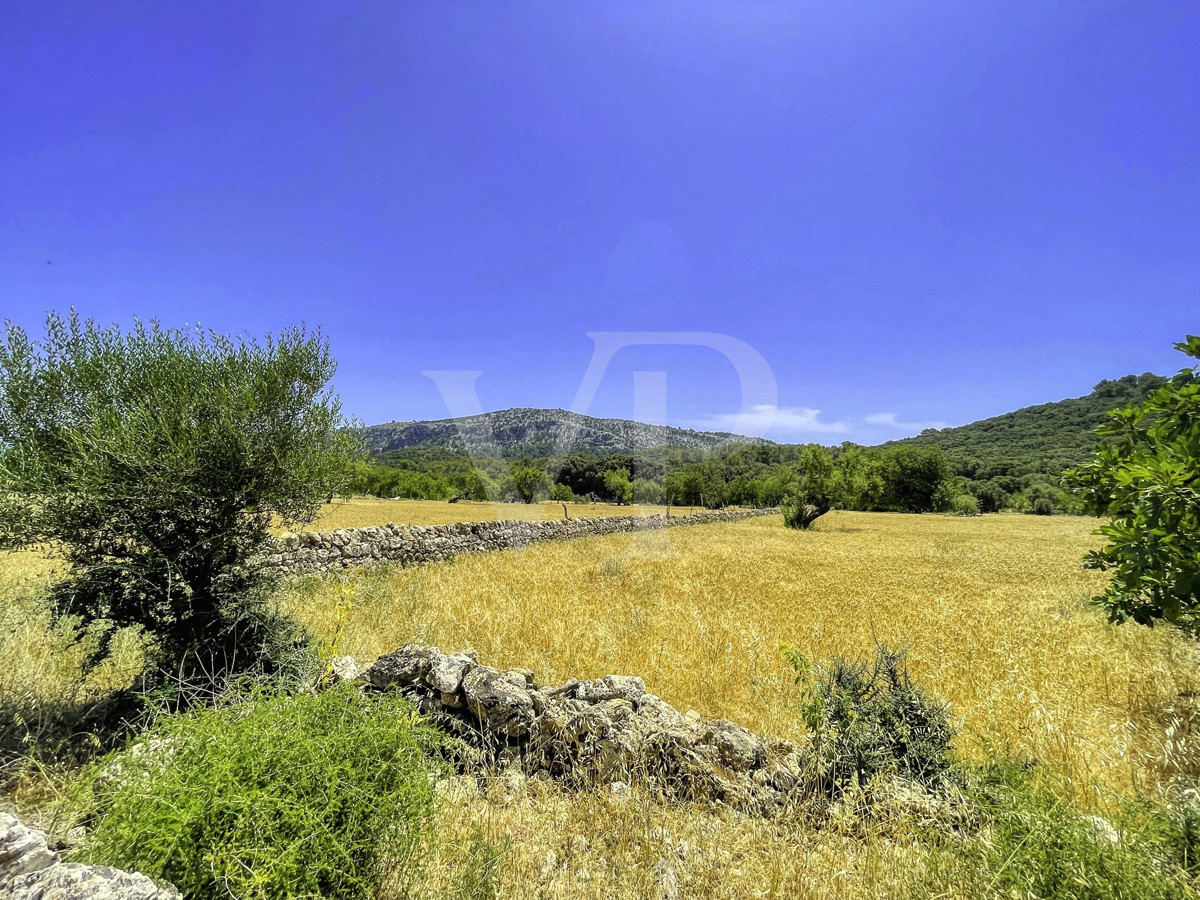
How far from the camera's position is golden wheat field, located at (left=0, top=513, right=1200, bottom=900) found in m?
2.91

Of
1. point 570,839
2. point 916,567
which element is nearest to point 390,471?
point 916,567

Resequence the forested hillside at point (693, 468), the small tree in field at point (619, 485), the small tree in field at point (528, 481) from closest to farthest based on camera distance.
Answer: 1. the forested hillside at point (693, 468)
2. the small tree in field at point (528, 481)
3. the small tree in field at point (619, 485)

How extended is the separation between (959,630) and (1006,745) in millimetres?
5606

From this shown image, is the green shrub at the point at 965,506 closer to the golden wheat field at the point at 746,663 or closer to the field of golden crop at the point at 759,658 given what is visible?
the field of golden crop at the point at 759,658

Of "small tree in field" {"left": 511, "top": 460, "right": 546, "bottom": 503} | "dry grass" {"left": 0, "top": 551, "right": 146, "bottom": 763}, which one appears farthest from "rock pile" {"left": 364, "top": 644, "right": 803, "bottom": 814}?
"small tree in field" {"left": 511, "top": 460, "right": 546, "bottom": 503}

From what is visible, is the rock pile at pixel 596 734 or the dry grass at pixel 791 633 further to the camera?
the dry grass at pixel 791 633

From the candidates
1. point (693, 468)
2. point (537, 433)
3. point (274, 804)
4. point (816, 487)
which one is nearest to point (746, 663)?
point (274, 804)

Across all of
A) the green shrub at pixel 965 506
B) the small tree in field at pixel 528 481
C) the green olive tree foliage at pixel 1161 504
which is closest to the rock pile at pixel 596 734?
the green olive tree foliage at pixel 1161 504

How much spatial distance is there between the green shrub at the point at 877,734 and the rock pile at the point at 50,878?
3.86 meters

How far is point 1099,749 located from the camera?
14.4 feet

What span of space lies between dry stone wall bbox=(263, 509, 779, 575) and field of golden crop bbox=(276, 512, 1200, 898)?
1222 millimetres

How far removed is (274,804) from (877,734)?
4.16 m

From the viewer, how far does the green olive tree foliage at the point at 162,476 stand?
479cm

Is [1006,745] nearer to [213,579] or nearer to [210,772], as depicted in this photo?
[210,772]
